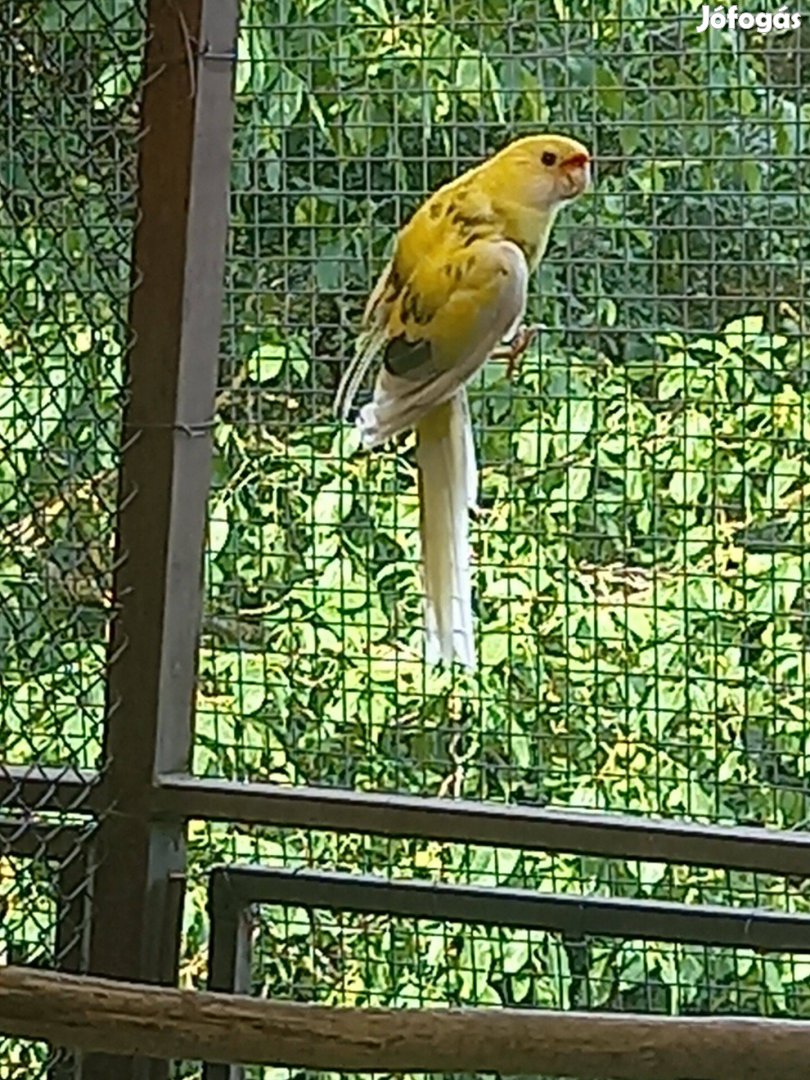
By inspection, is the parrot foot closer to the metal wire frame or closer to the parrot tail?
the parrot tail

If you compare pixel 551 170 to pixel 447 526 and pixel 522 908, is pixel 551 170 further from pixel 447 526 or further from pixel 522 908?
pixel 522 908

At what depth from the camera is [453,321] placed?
124cm

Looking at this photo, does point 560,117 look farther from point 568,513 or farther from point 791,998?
point 791,998

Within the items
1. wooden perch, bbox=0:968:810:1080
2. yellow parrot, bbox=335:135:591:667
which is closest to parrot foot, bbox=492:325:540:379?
yellow parrot, bbox=335:135:591:667

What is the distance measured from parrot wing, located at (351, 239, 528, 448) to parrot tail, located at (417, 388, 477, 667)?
2 centimetres

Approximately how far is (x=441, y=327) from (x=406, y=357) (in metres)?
0.04

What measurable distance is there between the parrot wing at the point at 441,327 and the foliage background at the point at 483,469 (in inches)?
3.8

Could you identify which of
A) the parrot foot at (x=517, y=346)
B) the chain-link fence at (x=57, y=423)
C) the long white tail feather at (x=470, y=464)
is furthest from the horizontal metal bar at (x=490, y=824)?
the parrot foot at (x=517, y=346)

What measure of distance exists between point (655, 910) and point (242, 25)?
0.76 m

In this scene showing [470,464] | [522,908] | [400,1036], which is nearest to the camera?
[400,1036]

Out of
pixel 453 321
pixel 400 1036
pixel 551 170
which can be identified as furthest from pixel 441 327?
pixel 400 1036

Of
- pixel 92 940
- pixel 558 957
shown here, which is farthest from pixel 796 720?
pixel 92 940

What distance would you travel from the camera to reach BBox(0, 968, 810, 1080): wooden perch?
791 millimetres

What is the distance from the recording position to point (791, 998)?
122 centimetres
